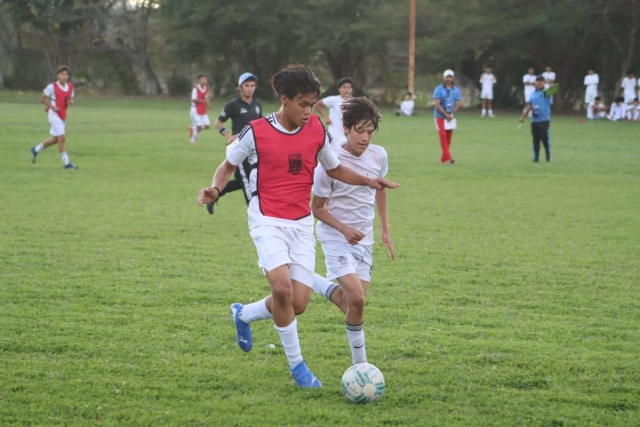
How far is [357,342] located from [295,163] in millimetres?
1073

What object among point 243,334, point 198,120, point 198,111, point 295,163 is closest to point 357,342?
point 243,334

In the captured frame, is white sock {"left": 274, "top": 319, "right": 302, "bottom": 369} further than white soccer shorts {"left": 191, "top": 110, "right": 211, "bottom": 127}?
No

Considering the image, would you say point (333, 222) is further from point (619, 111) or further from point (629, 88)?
point (629, 88)

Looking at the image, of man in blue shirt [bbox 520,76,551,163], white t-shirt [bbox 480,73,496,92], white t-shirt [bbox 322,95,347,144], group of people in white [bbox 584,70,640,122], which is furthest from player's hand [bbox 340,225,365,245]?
white t-shirt [bbox 480,73,496,92]

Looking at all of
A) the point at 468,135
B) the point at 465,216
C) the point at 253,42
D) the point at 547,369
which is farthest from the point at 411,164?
the point at 253,42

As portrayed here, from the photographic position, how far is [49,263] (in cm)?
796

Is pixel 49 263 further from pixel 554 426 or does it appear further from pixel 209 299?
pixel 554 426

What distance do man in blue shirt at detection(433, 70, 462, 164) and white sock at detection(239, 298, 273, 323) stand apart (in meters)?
12.7

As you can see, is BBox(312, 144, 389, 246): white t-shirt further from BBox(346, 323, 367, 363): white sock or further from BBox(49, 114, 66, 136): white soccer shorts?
BBox(49, 114, 66, 136): white soccer shorts

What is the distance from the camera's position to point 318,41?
45.2m

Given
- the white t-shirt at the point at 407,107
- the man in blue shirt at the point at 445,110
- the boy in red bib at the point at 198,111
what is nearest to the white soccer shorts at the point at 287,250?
the man in blue shirt at the point at 445,110

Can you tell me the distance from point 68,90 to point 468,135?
13.6m

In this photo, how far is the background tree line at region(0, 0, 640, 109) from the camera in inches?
1535

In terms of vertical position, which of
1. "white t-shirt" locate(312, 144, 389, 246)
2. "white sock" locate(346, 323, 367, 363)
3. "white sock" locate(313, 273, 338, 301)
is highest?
"white t-shirt" locate(312, 144, 389, 246)
